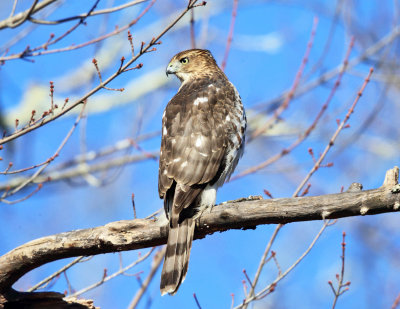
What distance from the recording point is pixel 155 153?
6.41 meters

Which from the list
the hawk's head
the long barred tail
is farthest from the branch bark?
the hawk's head

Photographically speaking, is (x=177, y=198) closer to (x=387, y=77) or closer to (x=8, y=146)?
(x=8, y=146)

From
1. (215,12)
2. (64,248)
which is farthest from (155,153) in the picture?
(215,12)

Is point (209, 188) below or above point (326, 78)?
below

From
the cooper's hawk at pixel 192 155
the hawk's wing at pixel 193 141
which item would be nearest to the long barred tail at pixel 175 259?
the cooper's hawk at pixel 192 155

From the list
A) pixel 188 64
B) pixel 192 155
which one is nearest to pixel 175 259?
pixel 192 155

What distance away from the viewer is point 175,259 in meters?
4.20

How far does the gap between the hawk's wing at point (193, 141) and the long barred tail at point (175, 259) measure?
21 centimetres

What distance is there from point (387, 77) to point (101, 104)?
413 cm

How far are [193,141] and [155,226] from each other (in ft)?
2.87

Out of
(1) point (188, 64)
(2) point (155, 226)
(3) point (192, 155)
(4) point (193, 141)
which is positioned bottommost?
(2) point (155, 226)

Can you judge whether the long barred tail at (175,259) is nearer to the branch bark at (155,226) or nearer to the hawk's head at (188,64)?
the branch bark at (155,226)

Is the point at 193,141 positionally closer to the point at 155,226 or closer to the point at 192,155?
the point at 192,155

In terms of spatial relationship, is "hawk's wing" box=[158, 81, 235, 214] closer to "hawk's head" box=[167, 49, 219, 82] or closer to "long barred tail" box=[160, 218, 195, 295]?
"long barred tail" box=[160, 218, 195, 295]
